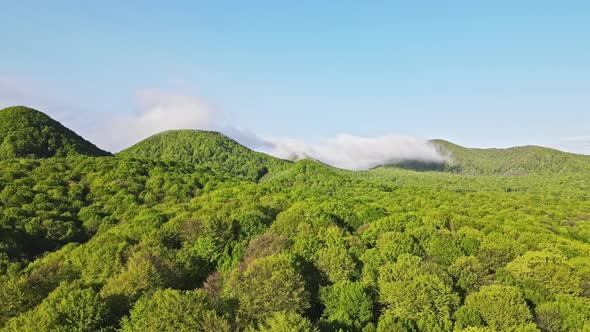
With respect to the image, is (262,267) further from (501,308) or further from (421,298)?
(501,308)

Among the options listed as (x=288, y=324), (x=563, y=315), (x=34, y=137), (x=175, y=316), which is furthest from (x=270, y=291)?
(x=34, y=137)

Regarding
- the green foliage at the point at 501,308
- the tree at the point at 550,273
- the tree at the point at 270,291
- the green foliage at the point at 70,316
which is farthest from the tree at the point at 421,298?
the green foliage at the point at 70,316

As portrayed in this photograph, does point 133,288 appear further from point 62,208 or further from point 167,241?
point 62,208

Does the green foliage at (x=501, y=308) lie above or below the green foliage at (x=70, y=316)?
above

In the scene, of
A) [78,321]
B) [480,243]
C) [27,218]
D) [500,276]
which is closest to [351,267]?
[500,276]

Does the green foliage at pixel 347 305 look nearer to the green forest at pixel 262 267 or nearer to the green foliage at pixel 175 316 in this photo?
the green forest at pixel 262 267

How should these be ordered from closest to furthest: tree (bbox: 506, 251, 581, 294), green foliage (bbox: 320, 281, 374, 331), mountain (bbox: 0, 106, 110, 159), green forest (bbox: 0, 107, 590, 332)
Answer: green forest (bbox: 0, 107, 590, 332) < green foliage (bbox: 320, 281, 374, 331) < tree (bbox: 506, 251, 581, 294) < mountain (bbox: 0, 106, 110, 159)

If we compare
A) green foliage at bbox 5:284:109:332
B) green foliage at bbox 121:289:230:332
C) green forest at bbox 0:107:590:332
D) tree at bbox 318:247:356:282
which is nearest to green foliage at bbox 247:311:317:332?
green forest at bbox 0:107:590:332

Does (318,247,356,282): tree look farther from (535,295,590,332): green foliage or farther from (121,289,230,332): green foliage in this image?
(535,295,590,332): green foliage
